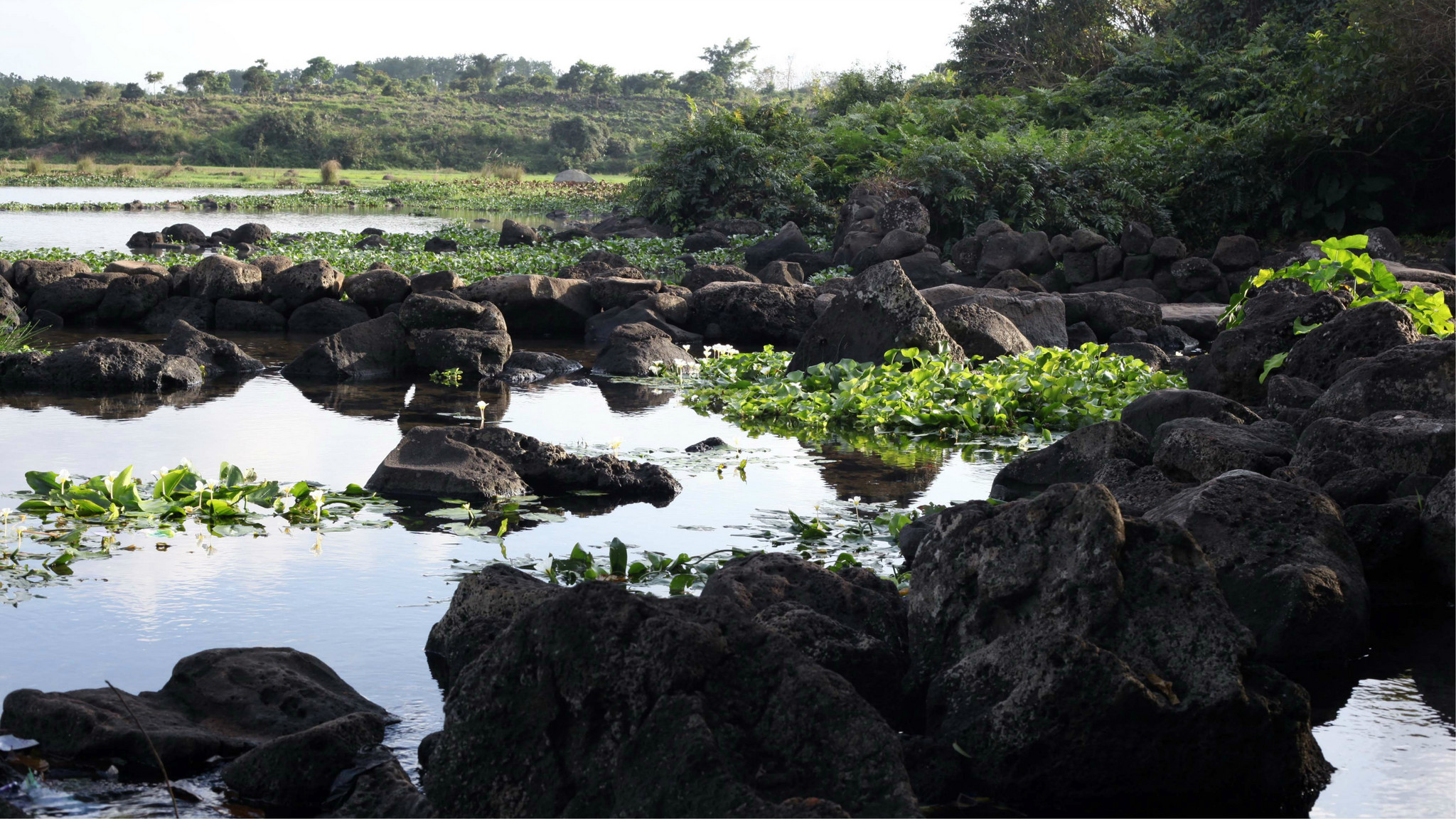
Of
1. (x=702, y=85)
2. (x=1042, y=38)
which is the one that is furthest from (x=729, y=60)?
(x=1042, y=38)

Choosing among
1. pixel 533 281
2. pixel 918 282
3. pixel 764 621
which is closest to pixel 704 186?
pixel 918 282

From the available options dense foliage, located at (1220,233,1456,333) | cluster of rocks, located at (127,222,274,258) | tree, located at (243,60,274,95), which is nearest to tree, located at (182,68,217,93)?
tree, located at (243,60,274,95)

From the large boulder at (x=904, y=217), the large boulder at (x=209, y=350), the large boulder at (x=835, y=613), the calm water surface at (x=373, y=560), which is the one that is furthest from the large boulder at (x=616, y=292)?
the large boulder at (x=835, y=613)

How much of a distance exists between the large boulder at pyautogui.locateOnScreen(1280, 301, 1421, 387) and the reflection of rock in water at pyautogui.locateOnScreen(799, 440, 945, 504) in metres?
2.54

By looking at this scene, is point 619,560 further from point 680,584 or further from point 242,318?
point 242,318

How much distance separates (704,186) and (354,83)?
82208 millimetres

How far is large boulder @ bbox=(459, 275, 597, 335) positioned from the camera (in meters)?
15.4

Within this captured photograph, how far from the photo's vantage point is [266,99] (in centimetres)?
8750

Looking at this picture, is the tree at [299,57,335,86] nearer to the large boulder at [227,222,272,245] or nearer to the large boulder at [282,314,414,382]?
the large boulder at [227,222,272,245]

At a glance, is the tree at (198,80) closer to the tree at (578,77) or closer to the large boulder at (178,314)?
the tree at (578,77)

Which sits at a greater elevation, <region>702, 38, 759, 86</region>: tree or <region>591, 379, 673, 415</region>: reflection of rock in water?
<region>702, 38, 759, 86</region>: tree

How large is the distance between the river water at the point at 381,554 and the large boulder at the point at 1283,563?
179 mm

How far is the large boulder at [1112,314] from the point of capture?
14.9 meters

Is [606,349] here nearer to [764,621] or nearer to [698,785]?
[764,621]
